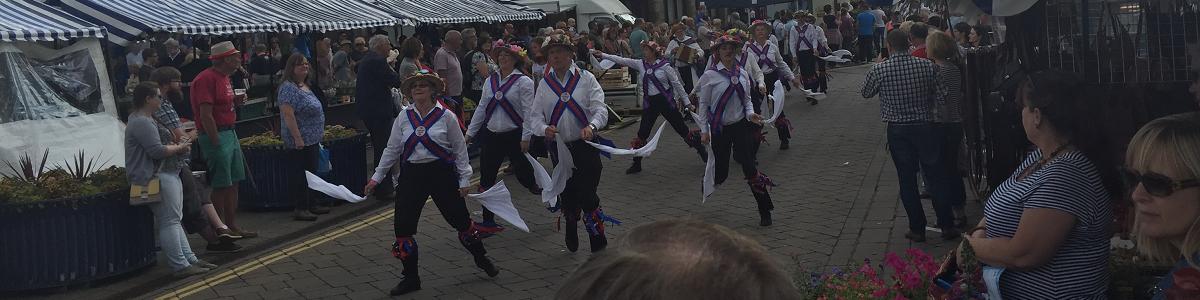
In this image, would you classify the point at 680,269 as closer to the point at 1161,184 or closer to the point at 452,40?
the point at 1161,184

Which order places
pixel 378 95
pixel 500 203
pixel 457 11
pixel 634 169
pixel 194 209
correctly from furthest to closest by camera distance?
pixel 457 11 → pixel 634 169 → pixel 378 95 → pixel 194 209 → pixel 500 203

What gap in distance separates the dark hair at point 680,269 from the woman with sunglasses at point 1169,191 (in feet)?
6.23

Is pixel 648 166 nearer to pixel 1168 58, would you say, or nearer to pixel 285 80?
pixel 285 80

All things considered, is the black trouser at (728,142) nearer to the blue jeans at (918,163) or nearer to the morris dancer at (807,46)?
the blue jeans at (918,163)

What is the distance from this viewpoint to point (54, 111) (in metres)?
10.9

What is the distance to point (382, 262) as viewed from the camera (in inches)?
364

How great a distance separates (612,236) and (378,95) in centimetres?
351

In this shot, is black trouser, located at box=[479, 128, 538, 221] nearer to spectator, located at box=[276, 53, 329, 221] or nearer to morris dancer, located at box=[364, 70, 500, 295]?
spectator, located at box=[276, 53, 329, 221]

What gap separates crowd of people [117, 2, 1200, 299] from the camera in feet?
11.4

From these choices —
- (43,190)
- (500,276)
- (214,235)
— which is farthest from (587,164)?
(43,190)

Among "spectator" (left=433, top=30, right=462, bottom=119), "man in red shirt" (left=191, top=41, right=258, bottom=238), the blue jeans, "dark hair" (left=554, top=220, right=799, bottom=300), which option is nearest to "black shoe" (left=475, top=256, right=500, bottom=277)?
"man in red shirt" (left=191, top=41, right=258, bottom=238)

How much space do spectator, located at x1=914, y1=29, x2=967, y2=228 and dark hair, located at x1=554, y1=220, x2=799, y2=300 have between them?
690 centimetres

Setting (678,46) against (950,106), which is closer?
(950,106)

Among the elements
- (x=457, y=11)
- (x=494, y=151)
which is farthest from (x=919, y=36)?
(x=457, y=11)
